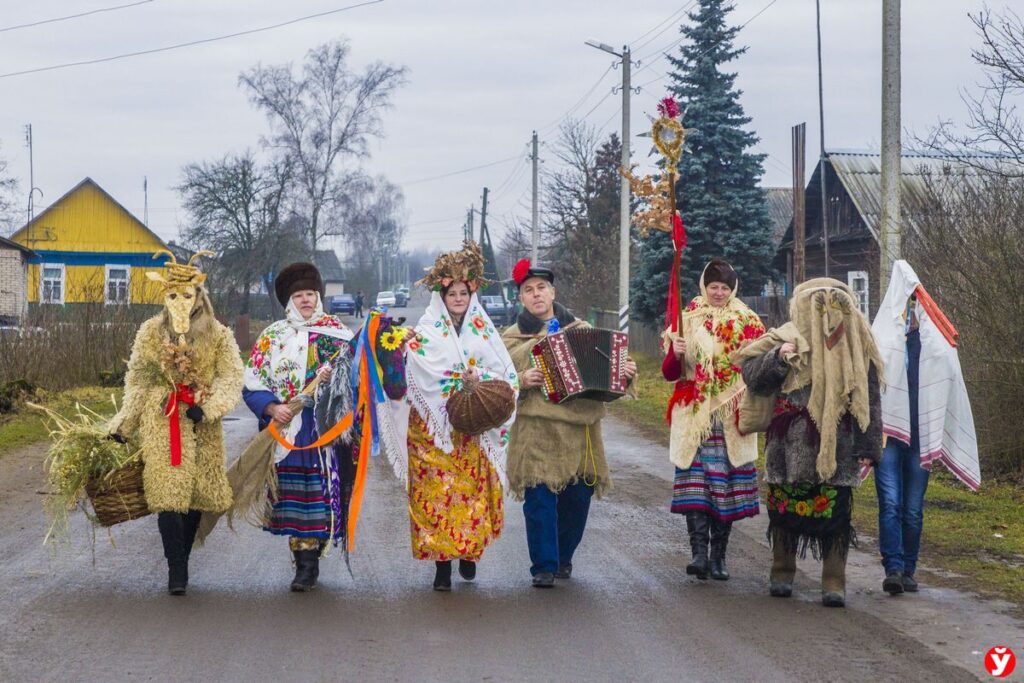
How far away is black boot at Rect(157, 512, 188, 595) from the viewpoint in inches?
289

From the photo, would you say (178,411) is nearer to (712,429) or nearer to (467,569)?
(467,569)

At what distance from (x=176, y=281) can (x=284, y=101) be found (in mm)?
51830

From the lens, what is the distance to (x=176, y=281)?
7.48 meters

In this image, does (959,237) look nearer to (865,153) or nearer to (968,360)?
(968,360)

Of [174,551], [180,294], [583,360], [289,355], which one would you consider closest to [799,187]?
[583,360]

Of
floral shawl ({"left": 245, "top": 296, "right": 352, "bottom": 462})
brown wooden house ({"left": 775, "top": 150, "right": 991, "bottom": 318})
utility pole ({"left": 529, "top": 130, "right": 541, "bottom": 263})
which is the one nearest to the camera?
floral shawl ({"left": 245, "top": 296, "right": 352, "bottom": 462})

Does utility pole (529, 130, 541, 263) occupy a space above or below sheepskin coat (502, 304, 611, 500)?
above

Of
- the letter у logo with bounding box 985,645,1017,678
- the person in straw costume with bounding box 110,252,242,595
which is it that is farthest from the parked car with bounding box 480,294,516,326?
the letter у logo with bounding box 985,645,1017,678

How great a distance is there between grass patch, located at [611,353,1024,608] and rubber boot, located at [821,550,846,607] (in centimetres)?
92

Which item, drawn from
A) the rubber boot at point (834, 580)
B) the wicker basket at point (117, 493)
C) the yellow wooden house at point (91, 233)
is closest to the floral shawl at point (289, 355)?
the wicker basket at point (117, 493)

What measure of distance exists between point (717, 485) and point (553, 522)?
1.02 meters

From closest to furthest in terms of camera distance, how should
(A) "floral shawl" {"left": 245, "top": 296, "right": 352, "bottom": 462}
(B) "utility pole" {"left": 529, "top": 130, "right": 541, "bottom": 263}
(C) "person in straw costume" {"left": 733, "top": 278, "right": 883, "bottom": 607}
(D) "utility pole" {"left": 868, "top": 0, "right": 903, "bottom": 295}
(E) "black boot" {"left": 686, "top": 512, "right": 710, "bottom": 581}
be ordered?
(C) "person in straw costume" {"left": 733, "top": 278, "right": 883, "bottom": 607}, (A) "floral shawl" {"left": 245, "top": 296, "right": 352, "bottom": 462}, (E) "black boot" {"left": 686, "top": 512, "right": 710, "bottom": 581}, (D) "utility pole" {"left": 868, "top": 0, "right": 903, "bottom": 295}, (B) "utility pole" {"left": 529, "top": 130, "right": 541, "bottom": 263}

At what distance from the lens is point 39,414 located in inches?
703

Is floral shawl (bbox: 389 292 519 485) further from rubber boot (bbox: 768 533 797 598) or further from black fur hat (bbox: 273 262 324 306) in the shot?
rubber boot (bbox: 768 533 797 598)
